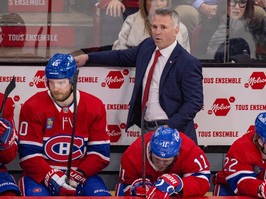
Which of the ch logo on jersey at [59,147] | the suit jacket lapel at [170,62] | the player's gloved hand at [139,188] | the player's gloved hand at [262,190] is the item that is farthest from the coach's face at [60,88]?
the player's gloved hand at [262,190]

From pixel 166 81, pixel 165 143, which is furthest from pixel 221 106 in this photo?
pixel 165 143

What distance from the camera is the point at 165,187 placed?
5.83 metres

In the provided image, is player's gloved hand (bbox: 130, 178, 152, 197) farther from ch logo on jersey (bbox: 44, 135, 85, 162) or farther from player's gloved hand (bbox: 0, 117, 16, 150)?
player's gloved hand (bbox: 0, 117, 16, 150)

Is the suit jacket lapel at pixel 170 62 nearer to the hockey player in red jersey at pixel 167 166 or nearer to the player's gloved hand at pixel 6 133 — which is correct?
the hockey player in red jersey at pixel 167 166

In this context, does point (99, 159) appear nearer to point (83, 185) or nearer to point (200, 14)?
point (83, 185)

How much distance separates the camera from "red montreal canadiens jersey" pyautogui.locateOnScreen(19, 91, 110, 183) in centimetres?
673

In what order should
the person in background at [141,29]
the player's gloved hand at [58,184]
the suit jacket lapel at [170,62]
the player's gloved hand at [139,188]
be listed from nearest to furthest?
the player's gloved hand at [139,188] < the player's gloved hand at [58,184] < the suit jacket lapel at [170,62] < the person in background at [141,29]

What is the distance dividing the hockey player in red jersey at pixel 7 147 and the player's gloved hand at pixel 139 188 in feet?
2.81

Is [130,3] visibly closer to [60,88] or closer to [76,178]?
[60,88]

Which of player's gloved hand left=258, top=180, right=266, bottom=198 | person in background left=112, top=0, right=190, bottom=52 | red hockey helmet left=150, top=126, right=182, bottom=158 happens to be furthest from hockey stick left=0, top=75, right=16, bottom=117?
player's gloved hand left=258, top=180, right=266, bottom=198

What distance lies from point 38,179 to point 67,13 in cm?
153

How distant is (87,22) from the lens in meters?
7.59

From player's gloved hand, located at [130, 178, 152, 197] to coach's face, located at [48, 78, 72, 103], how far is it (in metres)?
0.87

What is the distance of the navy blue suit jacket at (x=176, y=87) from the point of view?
697 centimetres
